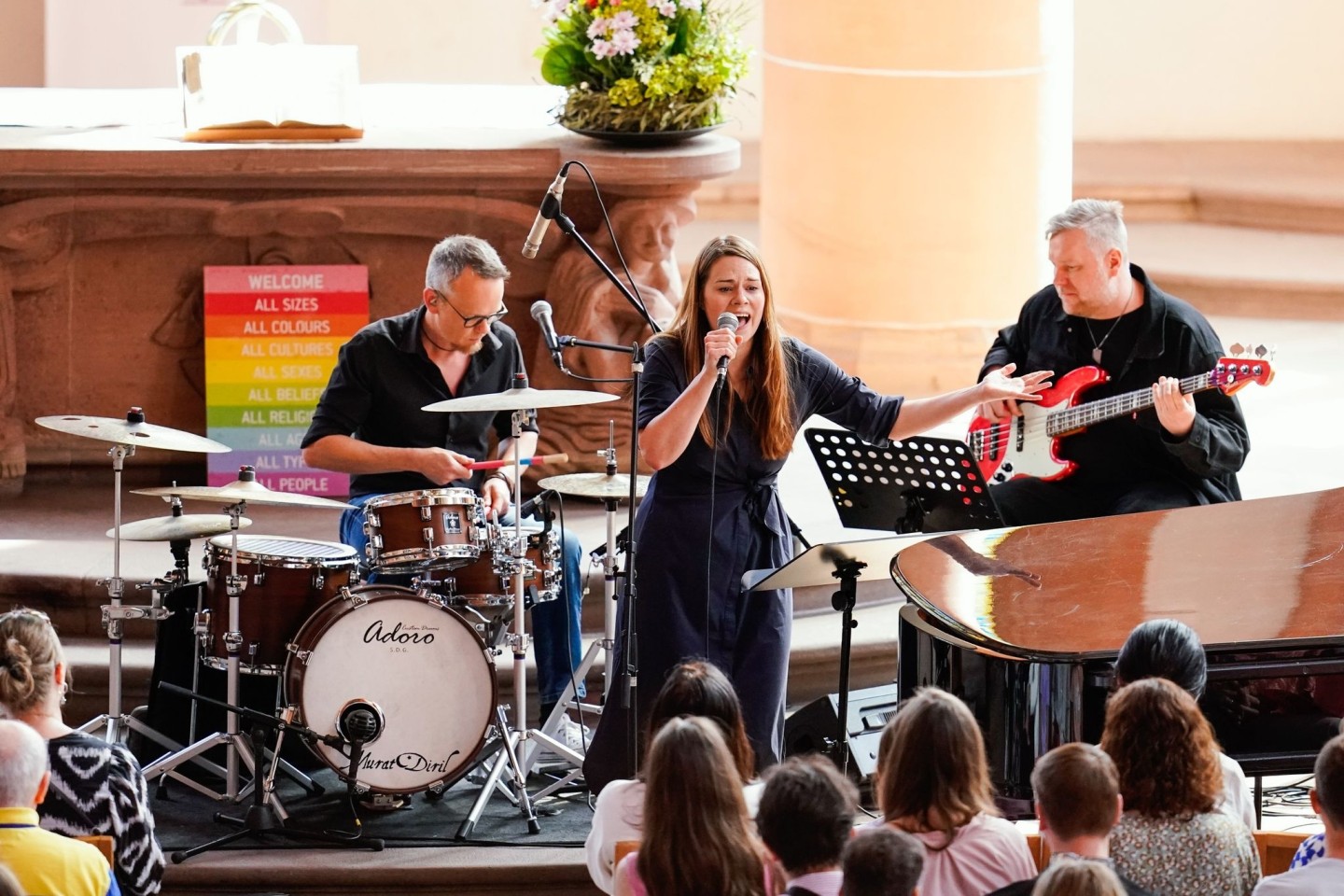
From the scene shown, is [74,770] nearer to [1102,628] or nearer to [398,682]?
[398,682]

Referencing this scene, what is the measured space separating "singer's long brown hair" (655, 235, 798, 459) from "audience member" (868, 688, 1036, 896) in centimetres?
167

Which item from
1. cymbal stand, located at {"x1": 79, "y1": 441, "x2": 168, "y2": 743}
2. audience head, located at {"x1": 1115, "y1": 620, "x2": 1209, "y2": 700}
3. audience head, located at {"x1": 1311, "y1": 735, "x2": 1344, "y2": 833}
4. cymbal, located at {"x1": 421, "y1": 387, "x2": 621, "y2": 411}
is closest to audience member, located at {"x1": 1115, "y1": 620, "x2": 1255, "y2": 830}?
audience head, located at {"x1": 1115, "y1": 620, "x2": 1209, "y2": 700}

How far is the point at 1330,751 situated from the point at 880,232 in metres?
6.18

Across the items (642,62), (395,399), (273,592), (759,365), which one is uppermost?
(642,62)

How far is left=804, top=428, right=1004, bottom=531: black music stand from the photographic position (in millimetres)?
5656

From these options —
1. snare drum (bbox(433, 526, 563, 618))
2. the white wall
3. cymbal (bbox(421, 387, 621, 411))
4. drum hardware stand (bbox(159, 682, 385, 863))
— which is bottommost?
drum hardware stand (bbox(159, 682, 385, 863))

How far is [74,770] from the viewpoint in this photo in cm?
459

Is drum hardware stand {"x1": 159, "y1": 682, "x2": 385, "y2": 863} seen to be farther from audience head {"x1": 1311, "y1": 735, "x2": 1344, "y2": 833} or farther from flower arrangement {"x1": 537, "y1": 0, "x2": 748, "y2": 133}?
audience head {"x1": 1311, "y1": 735, "x2": 1344, "y2": 833}

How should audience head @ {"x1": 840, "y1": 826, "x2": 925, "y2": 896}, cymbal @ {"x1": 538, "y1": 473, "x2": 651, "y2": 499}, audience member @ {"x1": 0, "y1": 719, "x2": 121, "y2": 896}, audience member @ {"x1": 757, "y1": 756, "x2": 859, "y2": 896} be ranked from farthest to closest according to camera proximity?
1. cymbal @ {"x1": 538, "y1": 473, "x2": 651, "y2": 499}
2. audience member @ {"x1": 0, "y1": 719, "x2": 121, "y2": 896}
3. audience member @ {"x1": 757, "y1": 756, "x2": 859, "y2": 896}
4. audience head @ {"x1": 840, "y1": 826, "x2": 925, "y2": 896}

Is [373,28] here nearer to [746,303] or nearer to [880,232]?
[880,232]

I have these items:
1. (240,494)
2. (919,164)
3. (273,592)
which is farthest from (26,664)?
(919,164)

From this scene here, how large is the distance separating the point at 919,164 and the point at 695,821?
6307 millimetres

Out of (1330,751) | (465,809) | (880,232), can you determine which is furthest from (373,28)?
(1330,751)

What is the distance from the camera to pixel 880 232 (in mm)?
9773
